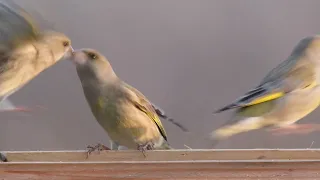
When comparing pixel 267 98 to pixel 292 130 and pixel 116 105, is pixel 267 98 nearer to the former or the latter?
pixel 292 130

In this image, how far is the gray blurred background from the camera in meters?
1.79

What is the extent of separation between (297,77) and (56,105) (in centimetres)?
74

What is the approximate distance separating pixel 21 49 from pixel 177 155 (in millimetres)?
593

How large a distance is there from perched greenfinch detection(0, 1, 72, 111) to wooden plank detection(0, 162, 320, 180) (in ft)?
0.92

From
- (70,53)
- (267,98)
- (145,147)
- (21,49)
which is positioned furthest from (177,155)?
(21,49)

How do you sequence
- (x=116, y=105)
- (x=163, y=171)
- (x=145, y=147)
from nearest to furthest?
(x=163, y=171)
(x=145, y=147)
(x=116, y=105)

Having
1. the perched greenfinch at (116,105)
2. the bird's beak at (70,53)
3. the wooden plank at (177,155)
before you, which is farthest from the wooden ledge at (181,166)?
the bird's beak at (70,53)

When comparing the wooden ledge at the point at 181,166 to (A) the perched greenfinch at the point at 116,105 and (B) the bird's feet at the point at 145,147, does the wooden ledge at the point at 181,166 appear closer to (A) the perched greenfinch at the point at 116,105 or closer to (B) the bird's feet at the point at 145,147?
(B) the bird's feet at the point at 145,147

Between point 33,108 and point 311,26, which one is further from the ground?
point 311,26

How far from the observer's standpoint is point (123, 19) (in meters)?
1.86

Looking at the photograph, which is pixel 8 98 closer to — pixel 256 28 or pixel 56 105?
pixel 56 105

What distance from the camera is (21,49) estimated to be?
181cm

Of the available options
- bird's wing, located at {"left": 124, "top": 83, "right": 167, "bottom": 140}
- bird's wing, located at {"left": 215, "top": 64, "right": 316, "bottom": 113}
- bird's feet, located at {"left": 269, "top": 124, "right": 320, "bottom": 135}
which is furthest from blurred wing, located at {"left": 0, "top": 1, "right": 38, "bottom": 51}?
bird's feet, located at {"left": 269, "top": 124, "right": 320, "bottom": 135}

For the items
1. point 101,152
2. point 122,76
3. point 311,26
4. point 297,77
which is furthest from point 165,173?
point 311,26
